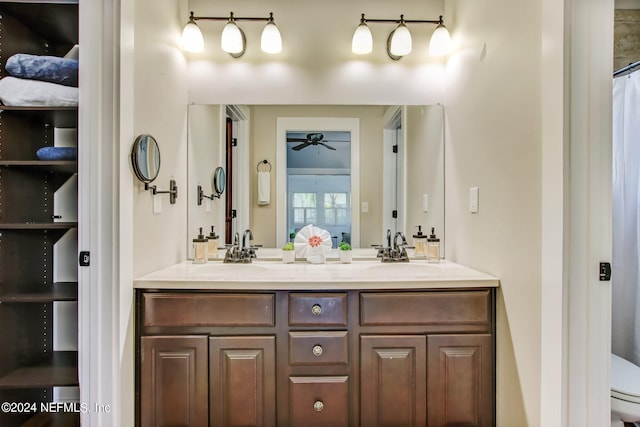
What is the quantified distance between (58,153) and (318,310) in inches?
55.0

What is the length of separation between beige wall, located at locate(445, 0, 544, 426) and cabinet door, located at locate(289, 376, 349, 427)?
2.33 feet

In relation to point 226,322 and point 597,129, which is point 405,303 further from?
Result: point 597,129

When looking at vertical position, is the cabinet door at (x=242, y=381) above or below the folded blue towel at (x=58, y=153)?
below

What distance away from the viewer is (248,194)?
2.17 m

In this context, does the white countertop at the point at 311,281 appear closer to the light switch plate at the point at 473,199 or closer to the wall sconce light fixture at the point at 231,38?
the light switch plate at the point at 473,199

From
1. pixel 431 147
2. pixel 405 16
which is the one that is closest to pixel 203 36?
pixel 405 16

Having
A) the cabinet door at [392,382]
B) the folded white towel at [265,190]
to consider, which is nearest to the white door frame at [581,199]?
the cabinet door at [392,382]

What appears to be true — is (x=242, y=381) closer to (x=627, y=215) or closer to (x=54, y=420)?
(x=54, y=420)

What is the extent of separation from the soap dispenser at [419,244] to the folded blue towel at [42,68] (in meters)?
2.04

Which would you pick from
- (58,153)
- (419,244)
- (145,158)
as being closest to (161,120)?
(145,158)

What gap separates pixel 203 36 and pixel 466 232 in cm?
205

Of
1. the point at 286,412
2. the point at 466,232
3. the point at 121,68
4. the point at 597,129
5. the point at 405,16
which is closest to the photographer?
the point at 597,129

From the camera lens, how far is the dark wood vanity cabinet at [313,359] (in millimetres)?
1443

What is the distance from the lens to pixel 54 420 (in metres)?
1.62
